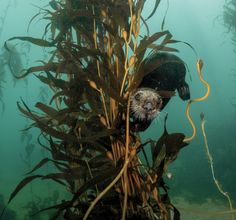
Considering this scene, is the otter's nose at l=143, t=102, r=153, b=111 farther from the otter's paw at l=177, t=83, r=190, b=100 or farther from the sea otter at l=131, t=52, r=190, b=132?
the otter's paw at l=177, t=83, r=190, b=100

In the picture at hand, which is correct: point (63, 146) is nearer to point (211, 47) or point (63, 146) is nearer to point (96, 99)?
point (96, 99)

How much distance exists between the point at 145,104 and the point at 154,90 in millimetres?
192

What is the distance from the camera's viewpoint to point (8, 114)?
11781cm

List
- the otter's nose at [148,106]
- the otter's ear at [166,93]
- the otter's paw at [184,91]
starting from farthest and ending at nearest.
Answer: the otter's paw at [184,91], the otter's ear at [166,93], the otter's nose at [148,106]

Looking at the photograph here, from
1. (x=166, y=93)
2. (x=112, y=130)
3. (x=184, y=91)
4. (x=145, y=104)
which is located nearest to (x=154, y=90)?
(x=166, y=93)

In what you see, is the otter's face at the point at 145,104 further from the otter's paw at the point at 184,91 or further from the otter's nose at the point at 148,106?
the otter's paw at the point at 184,91

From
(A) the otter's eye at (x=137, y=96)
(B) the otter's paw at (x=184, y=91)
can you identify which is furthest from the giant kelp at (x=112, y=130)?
(B) the otter's paw at (x=184, y=91)

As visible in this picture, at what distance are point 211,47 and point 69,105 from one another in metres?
119

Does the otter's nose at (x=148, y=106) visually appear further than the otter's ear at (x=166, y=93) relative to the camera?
No

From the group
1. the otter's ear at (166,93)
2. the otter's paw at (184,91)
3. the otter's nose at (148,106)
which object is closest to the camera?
the otter's nose at (148,106)

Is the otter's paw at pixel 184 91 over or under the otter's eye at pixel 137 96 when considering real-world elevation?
under

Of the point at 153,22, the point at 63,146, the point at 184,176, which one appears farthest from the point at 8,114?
the point at 63,146

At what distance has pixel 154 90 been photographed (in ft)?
6.16

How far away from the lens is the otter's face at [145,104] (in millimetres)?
1729
